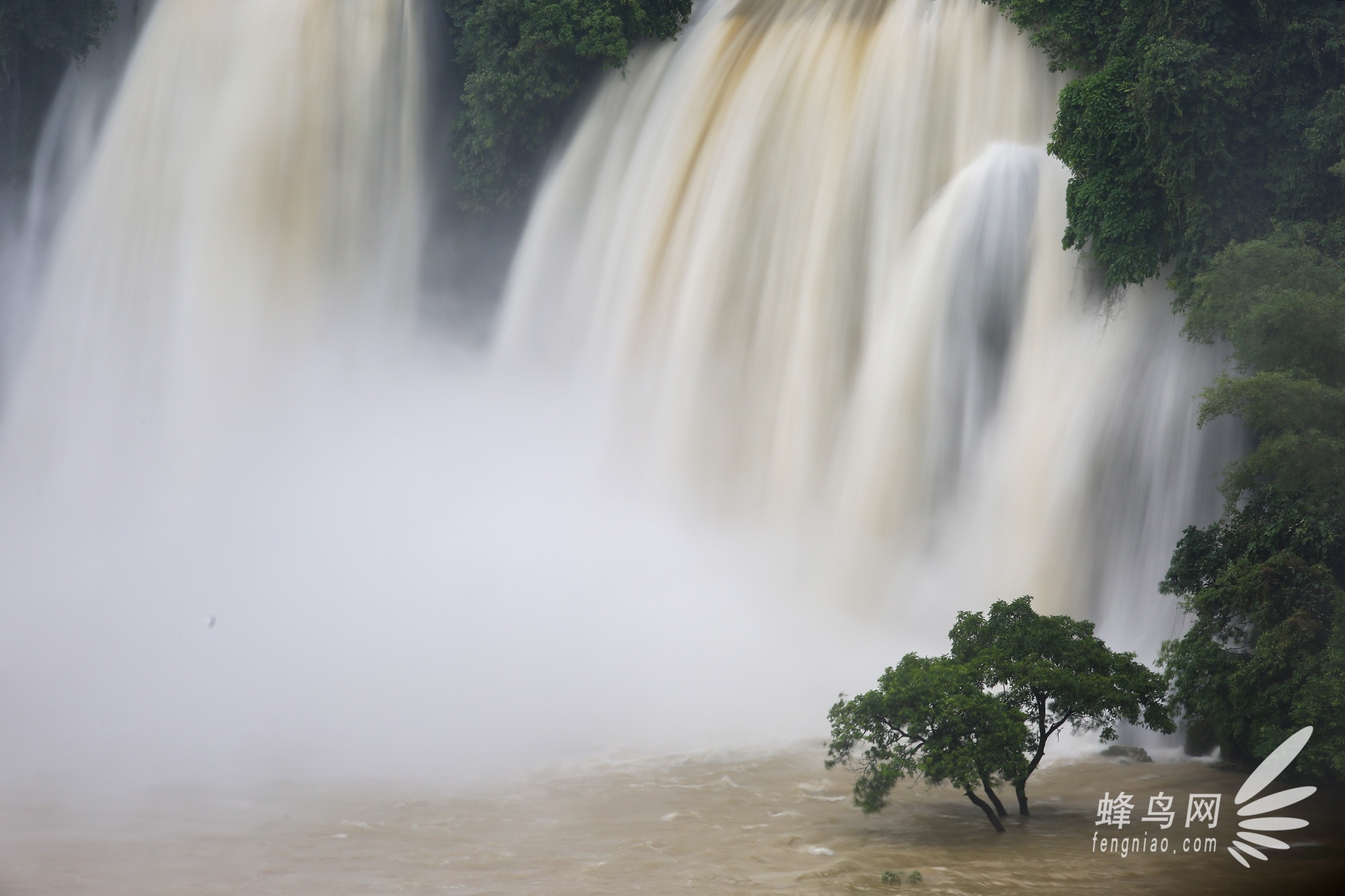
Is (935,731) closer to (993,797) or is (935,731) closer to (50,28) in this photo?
(993,797)

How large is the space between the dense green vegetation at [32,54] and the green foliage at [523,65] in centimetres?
936

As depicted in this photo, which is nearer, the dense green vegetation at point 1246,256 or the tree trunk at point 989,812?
the tree trunk at point 989,812

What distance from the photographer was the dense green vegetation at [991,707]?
12734 millimetres

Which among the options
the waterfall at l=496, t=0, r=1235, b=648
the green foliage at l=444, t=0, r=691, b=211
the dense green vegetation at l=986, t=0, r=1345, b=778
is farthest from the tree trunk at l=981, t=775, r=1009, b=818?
the green foliage at l=444, t=0, r=691, b=211

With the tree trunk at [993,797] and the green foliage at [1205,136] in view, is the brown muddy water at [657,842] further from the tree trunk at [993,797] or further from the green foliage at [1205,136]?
the green foliage at [1205,136]

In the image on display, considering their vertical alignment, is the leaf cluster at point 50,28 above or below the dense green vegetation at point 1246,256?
above

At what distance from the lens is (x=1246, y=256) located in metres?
16.2

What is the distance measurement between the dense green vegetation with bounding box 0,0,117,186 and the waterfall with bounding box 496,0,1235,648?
14.8 m

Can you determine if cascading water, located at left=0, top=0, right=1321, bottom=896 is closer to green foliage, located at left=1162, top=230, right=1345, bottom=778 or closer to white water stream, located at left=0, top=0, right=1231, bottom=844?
white water stream, located at left=0, top=0, right=1231, bottom=844

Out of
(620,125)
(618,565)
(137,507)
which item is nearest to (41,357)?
(137,507)

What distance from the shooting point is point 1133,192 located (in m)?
19.0

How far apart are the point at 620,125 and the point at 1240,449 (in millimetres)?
16092

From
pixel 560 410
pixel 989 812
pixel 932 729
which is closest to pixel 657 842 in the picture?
pixel 932 729

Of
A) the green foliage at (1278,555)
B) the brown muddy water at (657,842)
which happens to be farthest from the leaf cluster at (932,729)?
the green foliage at (1278,555)
